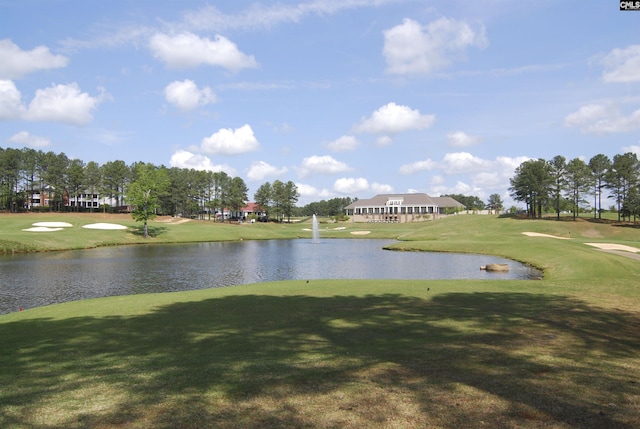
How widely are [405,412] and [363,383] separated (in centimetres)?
130

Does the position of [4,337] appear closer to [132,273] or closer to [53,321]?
[53,321]

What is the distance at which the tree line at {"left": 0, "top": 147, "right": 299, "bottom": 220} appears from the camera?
112 m

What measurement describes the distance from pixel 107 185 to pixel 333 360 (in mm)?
127401

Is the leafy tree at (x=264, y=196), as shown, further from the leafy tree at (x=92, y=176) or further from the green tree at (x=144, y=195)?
the green tree at (x=144, y=195)

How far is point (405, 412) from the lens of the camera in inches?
242

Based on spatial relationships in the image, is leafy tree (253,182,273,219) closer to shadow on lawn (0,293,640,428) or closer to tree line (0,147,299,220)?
tree line (0,147,299,220)

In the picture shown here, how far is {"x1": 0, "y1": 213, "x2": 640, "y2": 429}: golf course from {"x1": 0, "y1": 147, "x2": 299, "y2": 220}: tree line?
69.6 metres

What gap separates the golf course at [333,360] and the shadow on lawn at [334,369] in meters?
0.04

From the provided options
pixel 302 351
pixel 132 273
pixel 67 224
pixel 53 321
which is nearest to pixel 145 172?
pixel 67 224

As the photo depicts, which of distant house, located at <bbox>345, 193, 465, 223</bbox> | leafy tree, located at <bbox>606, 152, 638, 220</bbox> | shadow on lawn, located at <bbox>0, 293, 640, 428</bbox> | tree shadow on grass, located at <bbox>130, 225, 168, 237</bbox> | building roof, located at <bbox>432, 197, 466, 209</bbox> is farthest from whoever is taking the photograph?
building roof, located at <bbox>432, 197, 466, 209</bbox>

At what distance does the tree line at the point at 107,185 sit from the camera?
369 ft

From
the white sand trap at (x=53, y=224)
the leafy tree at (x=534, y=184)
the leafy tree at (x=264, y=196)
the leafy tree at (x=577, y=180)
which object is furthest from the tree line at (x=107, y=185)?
the leafy tree at (x=577, y=180)

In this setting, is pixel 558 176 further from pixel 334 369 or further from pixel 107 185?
pixel 107 185

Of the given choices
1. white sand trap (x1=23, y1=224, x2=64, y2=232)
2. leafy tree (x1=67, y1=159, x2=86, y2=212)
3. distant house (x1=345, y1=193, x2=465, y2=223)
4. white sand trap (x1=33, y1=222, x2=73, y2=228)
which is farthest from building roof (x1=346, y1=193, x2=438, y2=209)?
white sand trap (x1=23, y1=224, x2=64, y2=232)
